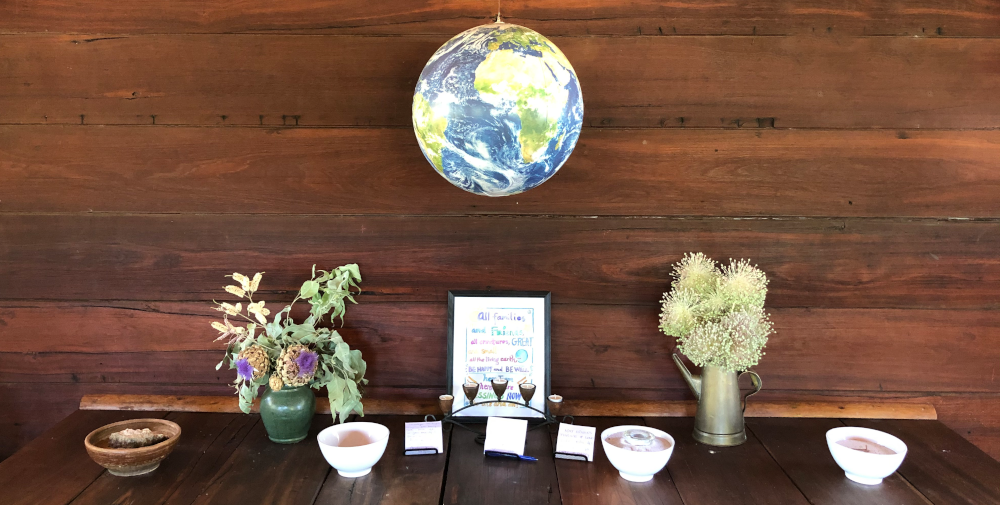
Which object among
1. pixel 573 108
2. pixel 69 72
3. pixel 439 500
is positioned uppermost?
pixel 69 72

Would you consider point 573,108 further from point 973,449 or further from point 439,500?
point 973,449

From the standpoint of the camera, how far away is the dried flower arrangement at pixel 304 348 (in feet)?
4.42

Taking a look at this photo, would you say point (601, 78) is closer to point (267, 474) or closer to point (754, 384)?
point (754, 384)

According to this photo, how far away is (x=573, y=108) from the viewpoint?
4.03ft

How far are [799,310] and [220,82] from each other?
146 cm

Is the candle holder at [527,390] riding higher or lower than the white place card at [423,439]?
higher

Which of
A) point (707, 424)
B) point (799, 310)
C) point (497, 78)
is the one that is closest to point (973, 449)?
point (799, 310)

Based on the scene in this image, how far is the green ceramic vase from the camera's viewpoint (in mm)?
1360

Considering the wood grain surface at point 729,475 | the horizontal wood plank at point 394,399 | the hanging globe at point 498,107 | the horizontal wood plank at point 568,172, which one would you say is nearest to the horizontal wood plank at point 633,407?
the horizontal wood plank at point 394,399

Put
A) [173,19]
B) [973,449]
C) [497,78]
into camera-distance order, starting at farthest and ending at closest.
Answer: [173,19]
[973,449]
[497,78]

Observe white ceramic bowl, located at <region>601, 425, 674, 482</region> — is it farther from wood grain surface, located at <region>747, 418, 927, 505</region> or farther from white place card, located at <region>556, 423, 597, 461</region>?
wood grain surface, located at <region>747, 418, 927, 505</region>

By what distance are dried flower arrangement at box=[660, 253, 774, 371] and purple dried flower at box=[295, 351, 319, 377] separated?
77cm

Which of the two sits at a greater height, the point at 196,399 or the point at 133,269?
the point at 133,269

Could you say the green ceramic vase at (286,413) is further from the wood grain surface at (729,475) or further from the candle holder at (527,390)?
the wood grain surface at (729,475)
